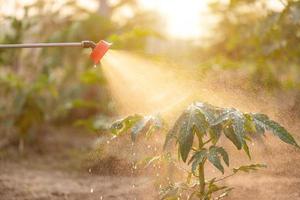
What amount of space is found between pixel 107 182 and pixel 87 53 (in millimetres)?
4035

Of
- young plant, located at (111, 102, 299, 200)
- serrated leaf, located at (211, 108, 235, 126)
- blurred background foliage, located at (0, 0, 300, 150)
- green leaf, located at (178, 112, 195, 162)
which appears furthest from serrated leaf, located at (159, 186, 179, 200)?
blurred background foliage, located at (0, 0, 300, 150)

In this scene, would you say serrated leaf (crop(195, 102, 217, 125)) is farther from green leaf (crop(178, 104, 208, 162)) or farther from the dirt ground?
the dirt ground

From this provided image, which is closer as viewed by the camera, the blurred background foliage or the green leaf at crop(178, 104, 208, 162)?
the green leaf at crop(178, 104, 208, 162)

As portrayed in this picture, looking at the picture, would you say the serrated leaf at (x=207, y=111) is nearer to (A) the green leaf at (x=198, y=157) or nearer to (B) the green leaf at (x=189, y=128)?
(B) the green leaf at (x=189, y=128)

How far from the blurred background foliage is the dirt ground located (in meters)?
0.75

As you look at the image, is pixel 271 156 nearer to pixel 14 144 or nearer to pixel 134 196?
pixel 134 196

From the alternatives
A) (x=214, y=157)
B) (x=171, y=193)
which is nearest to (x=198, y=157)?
(x=214, y=157)

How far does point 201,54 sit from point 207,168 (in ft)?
23.4

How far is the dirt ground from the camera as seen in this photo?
405cm

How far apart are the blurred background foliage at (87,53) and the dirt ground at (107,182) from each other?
751 mm

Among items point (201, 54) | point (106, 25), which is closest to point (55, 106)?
point (106, 25)

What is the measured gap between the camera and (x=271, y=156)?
459 cm

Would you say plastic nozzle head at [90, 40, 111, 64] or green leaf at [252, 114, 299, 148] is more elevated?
plastic nozzle head at [90, 40, 111, 64]

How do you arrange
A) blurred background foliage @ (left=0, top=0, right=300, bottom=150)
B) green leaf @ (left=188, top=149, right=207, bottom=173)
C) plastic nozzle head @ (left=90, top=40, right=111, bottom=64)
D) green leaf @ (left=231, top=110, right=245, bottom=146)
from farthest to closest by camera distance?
blurred background foliage @ (left=0, top=0, right=300, bottom=150) → plastic nozzle head @ (left=90, top=40, right=111, bottom=64) → green leaf @ (left=188, top=149, right=207, bottom=173) → green leaf @ (left=231, top=110, right=245, bottom=146)
